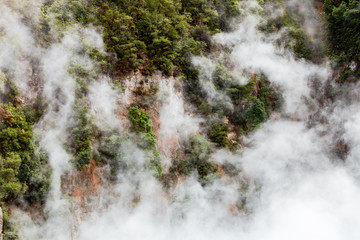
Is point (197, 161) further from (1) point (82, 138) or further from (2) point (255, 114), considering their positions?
(1) point (82, 138)

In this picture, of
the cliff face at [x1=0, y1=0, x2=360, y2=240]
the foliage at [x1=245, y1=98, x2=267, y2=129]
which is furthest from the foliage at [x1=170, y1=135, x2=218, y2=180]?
the foliage at [x1=245, y1=98, x2=267, y2=129]

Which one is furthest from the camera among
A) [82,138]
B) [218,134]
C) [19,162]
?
[218,134]

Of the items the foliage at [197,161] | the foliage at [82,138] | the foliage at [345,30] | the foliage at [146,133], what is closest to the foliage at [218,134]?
the foliage at [197,161]

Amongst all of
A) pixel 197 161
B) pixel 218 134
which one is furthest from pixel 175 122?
pixel 218 134

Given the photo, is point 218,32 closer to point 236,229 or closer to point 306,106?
point 306,106

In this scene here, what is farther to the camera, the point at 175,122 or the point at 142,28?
the point at 142,28

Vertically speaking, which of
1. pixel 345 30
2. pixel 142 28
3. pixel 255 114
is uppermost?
pixel 345 30

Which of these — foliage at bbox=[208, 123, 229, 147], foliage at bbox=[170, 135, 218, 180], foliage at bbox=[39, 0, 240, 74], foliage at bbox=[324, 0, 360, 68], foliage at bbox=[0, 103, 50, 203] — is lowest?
foliage at bbox=[0, 103, 50, 203]

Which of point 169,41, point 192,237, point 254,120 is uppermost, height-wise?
point 169,41

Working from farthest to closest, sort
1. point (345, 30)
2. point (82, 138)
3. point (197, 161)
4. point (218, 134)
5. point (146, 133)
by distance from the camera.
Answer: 1. point (345, 30)
2. point (218, 134)
3. point (197, 161)
4. point (146, 133)
5. point (82, 138)

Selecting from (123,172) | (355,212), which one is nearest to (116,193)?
(123,172)

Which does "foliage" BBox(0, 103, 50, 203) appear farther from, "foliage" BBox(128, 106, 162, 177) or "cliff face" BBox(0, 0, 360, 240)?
"foliage" BBox(128, 106, 162, 177)
